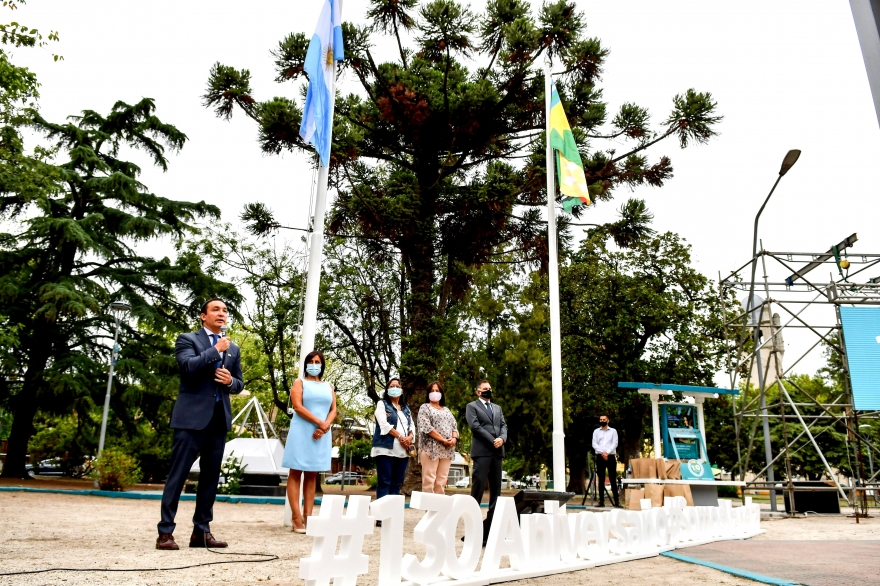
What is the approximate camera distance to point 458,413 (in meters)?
23.6

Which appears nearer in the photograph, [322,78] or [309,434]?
[309,434]

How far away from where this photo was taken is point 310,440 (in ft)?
18.8

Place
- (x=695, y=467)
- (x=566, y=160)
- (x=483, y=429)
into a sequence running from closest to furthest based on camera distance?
(x=483, y=429) < (x=566, y=160) < (x=695, y=467)

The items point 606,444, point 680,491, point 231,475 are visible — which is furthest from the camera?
point 231,475

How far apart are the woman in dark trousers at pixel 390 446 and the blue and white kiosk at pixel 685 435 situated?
5.52 metres

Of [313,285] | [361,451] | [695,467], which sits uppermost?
[313,285]

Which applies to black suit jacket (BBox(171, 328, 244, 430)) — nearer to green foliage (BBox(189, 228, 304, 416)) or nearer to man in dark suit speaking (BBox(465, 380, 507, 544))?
man in dark suit speaking (BBox(465, 380, 507, 544))

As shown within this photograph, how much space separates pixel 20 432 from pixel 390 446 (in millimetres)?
16189

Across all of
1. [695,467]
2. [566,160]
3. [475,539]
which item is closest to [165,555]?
[475,539]

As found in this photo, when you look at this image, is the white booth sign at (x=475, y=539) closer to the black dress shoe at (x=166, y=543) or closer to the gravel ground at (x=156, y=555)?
the gravel ground at (x=156, y=555)

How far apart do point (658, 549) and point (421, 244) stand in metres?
9.94

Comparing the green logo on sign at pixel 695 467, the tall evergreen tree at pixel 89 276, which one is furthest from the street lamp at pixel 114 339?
the green logo on sign at pixel 695 467

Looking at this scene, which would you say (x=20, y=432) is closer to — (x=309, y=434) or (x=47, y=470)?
(x=47, y=470)

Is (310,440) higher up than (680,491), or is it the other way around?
(310,440)
